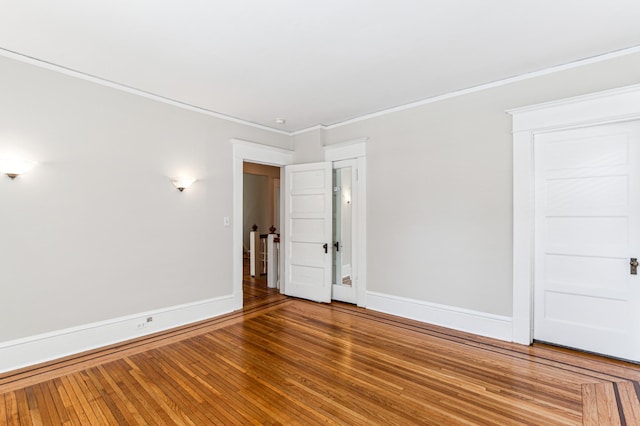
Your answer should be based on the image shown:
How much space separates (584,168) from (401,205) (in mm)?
1961

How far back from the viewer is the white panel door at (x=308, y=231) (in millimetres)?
4949

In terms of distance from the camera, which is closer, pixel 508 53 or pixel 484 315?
pixel 508 53

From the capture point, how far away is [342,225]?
5039 mm

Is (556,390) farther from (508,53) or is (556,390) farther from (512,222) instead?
(508,53)

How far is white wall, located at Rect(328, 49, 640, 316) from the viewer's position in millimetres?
3387

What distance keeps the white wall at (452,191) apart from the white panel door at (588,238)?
35cm

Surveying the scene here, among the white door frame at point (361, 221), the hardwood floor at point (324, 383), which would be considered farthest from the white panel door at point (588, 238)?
the white door frame at point (361, 221)

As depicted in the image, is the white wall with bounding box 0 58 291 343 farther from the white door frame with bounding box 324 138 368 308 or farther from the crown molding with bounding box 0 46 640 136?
the white door frame with bounding box 324 138 368 308

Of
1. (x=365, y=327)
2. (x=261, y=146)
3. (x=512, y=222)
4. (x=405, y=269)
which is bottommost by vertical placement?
(x=365, y=327)

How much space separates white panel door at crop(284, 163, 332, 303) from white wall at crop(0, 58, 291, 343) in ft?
4.01

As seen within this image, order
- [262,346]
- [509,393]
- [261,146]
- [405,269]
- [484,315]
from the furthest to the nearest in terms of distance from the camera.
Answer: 1. [261,146]
2. [405,269]
3. [484,315]
4. [262,346]
5. [509,393]

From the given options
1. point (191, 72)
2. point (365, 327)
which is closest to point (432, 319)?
point (365, 327)

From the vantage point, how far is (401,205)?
14.0 feet

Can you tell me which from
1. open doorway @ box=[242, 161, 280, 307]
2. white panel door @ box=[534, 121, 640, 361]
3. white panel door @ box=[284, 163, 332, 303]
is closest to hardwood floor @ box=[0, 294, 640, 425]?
white panel door @ box=[534, 121, 640, 361]
